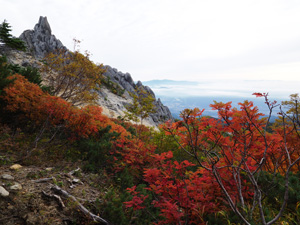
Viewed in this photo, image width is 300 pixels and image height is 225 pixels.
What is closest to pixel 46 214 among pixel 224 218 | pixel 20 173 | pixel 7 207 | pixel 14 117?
pixel 7 207

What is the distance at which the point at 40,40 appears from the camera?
91.0 ft

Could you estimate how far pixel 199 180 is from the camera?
3566 millimetres

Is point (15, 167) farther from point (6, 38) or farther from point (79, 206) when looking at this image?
point (6, 38)

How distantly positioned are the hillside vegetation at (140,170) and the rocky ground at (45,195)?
0.02m

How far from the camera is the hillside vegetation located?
293 centimetres

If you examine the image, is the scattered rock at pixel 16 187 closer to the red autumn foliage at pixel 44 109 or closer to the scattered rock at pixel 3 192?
the scattered rock at pixel 3 192

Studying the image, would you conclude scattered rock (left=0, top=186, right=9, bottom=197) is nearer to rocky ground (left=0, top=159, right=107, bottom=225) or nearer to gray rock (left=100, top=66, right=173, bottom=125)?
rocky ground (left=0, top=159, right=107, bottom=225)

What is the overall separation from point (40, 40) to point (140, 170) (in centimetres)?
Answer: 3171

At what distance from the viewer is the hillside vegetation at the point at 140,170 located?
2.93 meters

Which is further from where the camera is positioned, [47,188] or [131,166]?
[131,166]

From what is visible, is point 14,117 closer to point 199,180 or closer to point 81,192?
point 81,192

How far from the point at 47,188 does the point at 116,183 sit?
188cm

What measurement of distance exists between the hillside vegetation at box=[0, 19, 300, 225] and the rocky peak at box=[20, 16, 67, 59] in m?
23.0

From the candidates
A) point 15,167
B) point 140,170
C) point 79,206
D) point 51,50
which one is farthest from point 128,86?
point 79,206
